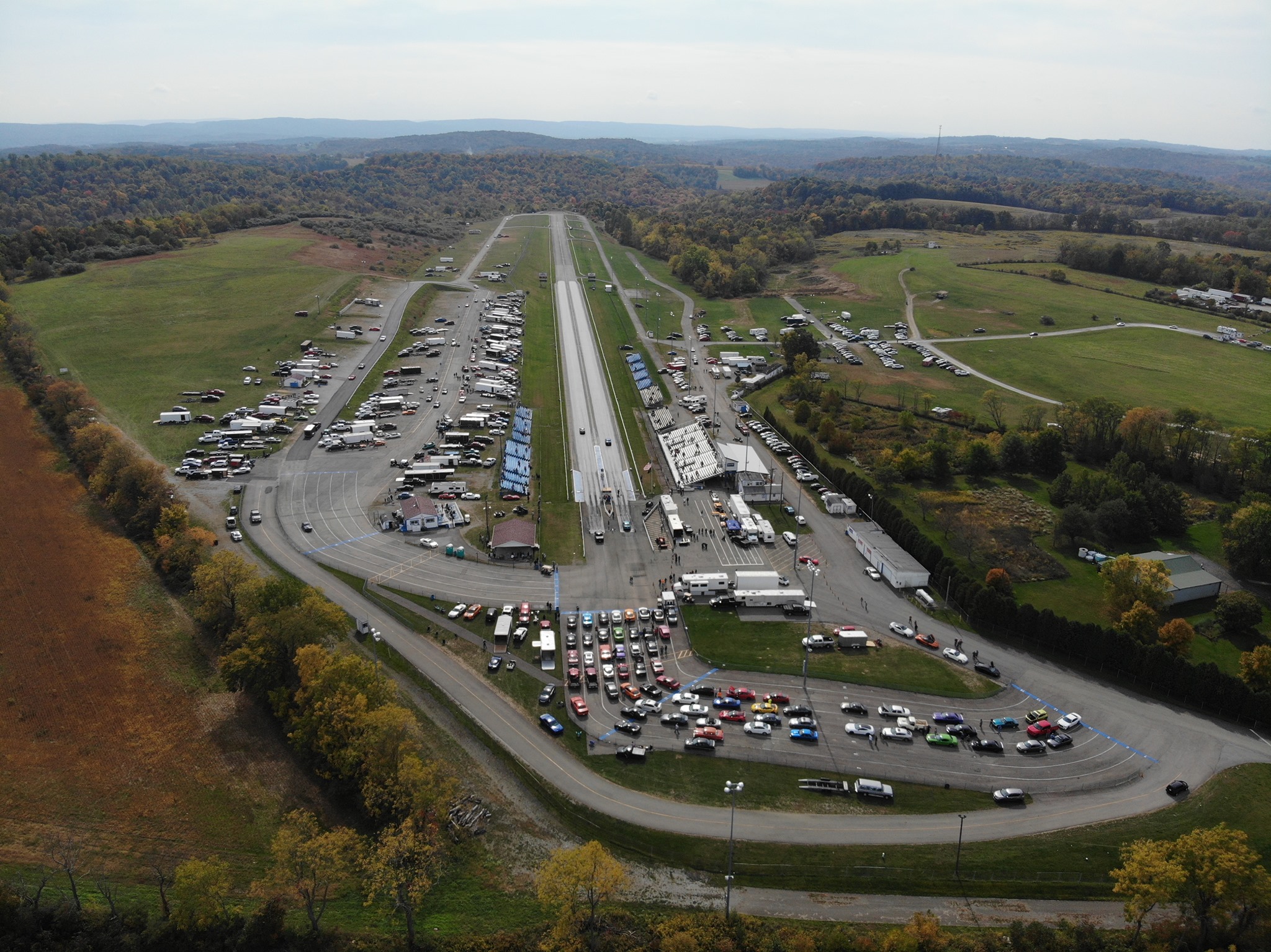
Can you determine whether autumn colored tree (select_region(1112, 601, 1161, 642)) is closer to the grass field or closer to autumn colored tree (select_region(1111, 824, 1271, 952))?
the grass field

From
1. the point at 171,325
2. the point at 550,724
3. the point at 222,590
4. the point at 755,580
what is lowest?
the point at 550,724

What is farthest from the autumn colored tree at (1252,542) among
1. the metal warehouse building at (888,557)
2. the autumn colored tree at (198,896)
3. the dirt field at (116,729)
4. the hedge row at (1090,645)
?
the autumn colored tree at (198,896)

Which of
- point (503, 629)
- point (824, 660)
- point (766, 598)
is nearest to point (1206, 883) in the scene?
point (824, 660)

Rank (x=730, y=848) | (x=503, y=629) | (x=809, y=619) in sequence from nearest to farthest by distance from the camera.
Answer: (x=730, y=848), (x=503, y=629), (x=809, y=619)

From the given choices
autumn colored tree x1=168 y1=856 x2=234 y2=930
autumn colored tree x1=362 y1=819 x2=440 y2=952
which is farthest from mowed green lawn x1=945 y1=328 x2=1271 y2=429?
autumn colored tree x1=168 y1=856 x2=234 y2=930

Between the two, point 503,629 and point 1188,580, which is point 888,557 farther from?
point 503,629

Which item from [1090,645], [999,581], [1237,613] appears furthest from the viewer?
[999,581]

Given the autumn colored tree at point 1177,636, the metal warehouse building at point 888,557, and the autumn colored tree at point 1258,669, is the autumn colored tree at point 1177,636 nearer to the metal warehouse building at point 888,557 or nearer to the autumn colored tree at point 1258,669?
the autumn colored tree at point 1258,669
